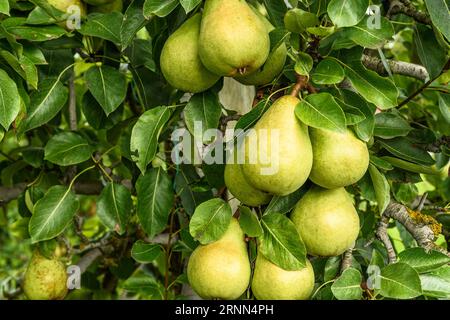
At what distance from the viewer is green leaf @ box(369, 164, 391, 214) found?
1089mm

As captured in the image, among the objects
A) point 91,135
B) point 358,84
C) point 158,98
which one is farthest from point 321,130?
point 91,135

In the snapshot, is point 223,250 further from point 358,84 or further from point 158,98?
point 158,98

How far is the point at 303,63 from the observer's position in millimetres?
1021

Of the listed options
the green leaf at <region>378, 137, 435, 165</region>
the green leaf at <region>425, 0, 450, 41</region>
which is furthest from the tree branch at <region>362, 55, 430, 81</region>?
the green leaf at <region>425, 0, 450, 41</region>

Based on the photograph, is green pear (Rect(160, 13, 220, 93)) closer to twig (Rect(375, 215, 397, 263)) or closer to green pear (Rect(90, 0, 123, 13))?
green pear (Rect(90, 0, 123, 13))

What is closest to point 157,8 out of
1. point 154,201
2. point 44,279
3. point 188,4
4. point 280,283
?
point 188,4

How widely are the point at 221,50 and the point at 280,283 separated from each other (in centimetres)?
38

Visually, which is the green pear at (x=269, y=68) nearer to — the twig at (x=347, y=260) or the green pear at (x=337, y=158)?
the green pear at (x=337, y=158)

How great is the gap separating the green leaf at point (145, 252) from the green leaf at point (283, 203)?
0.35 m

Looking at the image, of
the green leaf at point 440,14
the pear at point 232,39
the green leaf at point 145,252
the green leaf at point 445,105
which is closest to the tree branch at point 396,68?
the green leaf at point 445,105

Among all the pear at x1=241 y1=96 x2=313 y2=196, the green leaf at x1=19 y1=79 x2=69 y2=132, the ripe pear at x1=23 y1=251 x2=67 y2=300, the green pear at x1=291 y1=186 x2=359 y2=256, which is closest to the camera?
the pear at x1=241 y1=96 x2=313 y2=196

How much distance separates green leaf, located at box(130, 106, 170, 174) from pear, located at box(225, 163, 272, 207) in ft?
0.51

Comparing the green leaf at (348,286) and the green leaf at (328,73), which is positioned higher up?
the green leaf at (328,73)

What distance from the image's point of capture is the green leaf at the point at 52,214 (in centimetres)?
131
